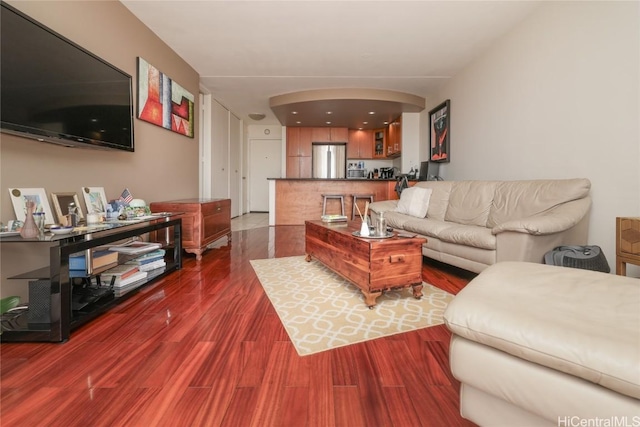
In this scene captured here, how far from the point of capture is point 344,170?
794 centimetres

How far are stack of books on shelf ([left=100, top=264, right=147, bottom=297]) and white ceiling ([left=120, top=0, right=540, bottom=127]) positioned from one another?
2.46 meters

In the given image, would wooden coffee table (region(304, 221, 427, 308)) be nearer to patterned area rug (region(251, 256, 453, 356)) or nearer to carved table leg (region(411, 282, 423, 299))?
carved table leg (region(411, 282, 423, 299))

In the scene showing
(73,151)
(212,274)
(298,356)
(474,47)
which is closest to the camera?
(298,356)

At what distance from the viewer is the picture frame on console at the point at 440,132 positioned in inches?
179

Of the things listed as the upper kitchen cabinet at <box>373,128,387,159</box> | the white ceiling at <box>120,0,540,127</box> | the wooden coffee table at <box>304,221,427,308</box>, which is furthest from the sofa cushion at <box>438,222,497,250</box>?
the upper kitchen cabinet at <box>373,128,387,159</box>

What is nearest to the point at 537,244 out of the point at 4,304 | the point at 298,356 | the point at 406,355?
the point at 406,355

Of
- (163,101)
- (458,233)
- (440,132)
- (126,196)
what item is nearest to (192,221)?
(126,196)

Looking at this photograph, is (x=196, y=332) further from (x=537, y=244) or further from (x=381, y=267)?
(x=537, y=244)

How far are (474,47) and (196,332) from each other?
4.23 metres

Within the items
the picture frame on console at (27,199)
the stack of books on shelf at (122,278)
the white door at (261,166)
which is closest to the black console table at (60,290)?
the stack of books on shelf at (122,278)

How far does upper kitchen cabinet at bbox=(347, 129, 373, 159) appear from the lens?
7809 mm

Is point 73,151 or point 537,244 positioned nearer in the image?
point 537,244

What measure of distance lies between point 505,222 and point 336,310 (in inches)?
61.9

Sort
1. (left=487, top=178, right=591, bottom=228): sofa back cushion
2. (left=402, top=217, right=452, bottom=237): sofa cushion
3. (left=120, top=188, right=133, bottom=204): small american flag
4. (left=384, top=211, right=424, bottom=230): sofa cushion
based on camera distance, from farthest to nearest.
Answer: (left=384, top=211, right=424, bottom=230): sofa cushion, (left=402, top=217, right=452, bottom=237): sofa cushion, (left=120, top=188, right=133, bottom=204): small american flag, (left=487, top=178, right=591, bottom=228): sofa back cushion
